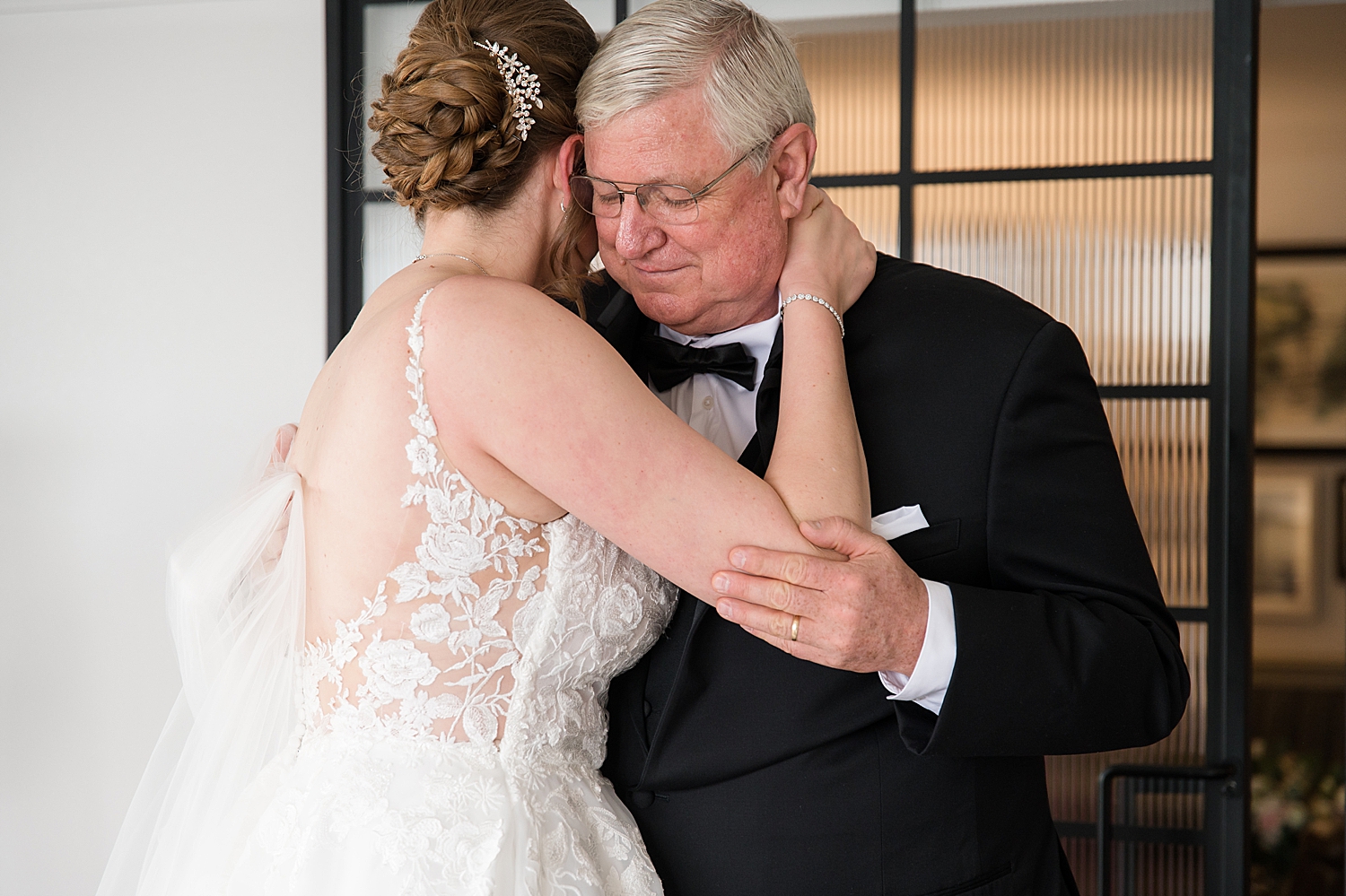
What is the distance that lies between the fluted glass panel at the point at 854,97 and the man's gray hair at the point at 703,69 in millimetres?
1209

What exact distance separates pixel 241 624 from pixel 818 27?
208cm

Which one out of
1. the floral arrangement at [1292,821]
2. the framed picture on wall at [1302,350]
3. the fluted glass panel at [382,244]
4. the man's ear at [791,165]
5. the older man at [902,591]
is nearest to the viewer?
the older man at [902,591]

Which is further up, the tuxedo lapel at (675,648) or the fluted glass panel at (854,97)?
the fluted glass panel at (854,97)

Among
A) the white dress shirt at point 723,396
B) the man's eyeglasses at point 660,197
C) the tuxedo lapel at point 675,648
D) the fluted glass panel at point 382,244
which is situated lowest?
the tuxedo lapel at point 675,648

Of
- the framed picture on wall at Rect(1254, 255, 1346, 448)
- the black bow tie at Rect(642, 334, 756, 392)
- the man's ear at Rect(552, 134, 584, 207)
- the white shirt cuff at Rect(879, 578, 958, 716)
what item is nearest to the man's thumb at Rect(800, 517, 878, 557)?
the white shirt cuff at Rect(879, 578, 958, 716)

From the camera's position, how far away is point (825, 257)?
64.1 inches

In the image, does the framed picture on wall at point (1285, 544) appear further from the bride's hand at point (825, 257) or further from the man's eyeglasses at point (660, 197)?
the man's eyeglasses at point (660, 197)

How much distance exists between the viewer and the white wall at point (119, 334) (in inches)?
121

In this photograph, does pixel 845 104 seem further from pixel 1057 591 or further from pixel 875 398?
pixel 1057 591

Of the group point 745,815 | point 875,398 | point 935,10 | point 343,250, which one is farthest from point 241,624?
point 935,10

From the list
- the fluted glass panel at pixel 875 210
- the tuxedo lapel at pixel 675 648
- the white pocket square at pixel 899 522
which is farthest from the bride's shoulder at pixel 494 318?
the fluted glass panel at pixel 875 210

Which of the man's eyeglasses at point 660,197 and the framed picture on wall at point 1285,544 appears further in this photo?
the framed picture on wall at point 1285,544

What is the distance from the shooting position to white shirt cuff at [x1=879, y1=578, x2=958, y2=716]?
135 cm

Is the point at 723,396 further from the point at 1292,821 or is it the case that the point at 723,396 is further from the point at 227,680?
the point at 1292,821
